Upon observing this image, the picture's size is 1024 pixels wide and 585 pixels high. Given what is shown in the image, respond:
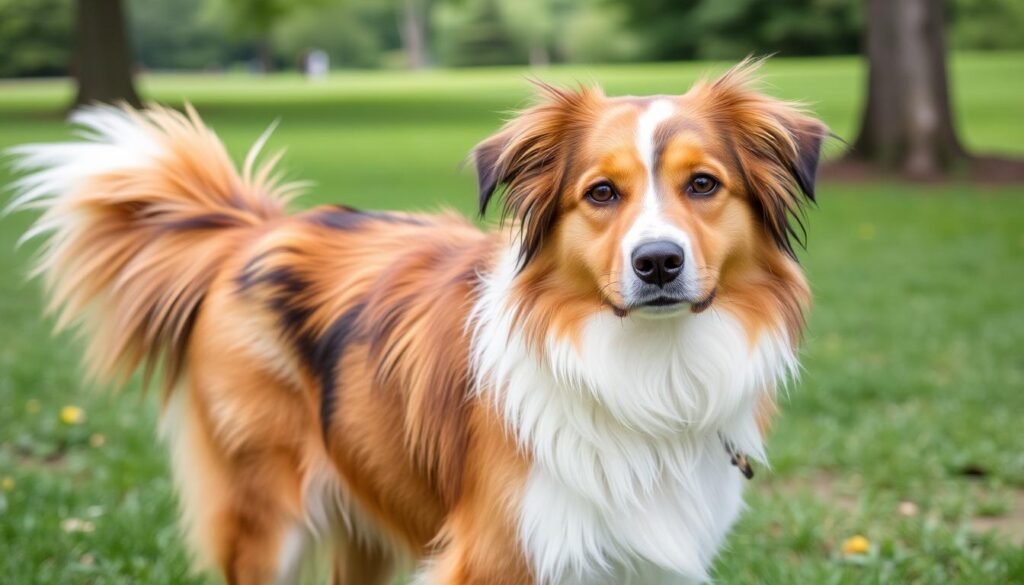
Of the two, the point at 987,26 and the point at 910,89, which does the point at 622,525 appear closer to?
the point at 910,89

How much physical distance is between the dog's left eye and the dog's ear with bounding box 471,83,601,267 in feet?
1.18

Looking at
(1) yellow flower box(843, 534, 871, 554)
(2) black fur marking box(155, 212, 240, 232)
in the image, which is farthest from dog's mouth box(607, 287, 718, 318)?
(1) yellow flower box(843, 534, 871, 554)

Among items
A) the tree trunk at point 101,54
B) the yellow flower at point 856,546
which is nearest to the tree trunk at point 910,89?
the yellow flower at point 856,546

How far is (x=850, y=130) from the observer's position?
23969mm

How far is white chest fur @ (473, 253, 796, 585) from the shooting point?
3150 millimetres

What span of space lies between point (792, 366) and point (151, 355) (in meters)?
2.30

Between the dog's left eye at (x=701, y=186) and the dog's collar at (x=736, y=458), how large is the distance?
27.7 inches

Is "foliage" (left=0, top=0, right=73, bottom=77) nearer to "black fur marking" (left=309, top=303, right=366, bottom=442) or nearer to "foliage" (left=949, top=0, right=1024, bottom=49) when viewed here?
"foliage" (left=949, top=0, right=1024, bottom=49)

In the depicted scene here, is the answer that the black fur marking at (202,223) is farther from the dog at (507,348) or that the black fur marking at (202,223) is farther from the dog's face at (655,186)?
the dog's face at (655,186)

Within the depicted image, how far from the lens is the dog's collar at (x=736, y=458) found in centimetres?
333

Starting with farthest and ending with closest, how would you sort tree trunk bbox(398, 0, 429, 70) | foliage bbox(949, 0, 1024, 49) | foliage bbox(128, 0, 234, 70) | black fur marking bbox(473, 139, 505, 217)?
tree trunk bbox(398, 0, 429, 70) < foliage bbox(128, 0, 234, 70) < foliage bbox(949, 0, 1024, 49) < black fur marking bbox(473, 139, 505, 217)

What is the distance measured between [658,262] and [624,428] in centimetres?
55

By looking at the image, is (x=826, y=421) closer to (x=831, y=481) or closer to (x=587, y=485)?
(x=831, y=481)

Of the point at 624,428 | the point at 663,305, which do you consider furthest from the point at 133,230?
the point at 663,305
